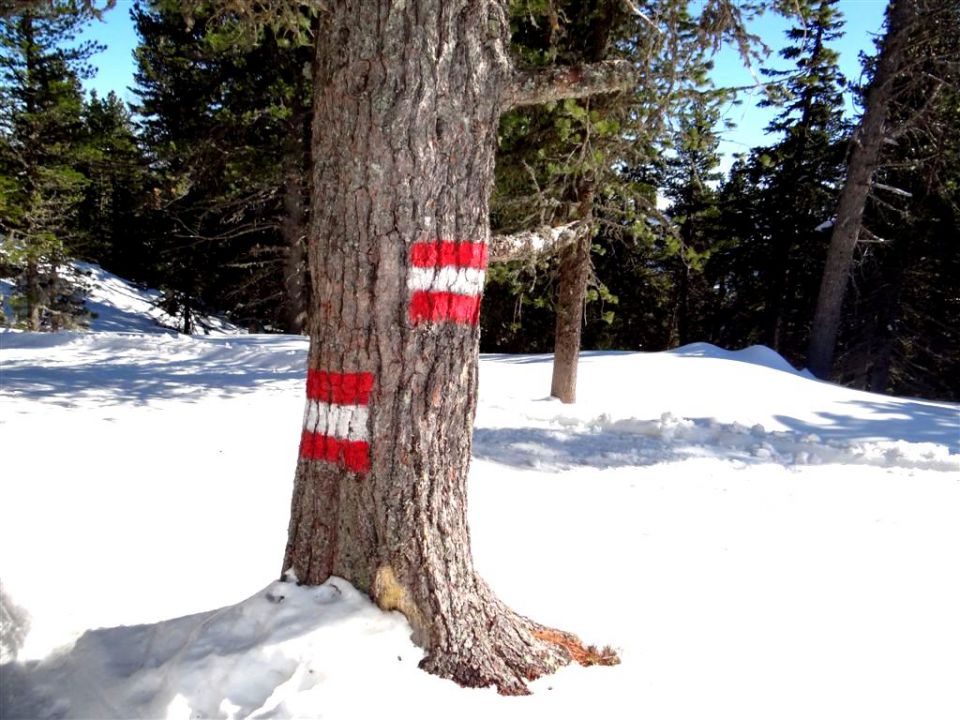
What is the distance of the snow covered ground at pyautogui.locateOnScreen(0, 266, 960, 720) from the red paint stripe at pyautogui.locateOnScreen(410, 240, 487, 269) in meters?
1.25

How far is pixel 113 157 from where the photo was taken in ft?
56.0

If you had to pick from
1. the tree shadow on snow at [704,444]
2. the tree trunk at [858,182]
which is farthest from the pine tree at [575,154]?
the tree trunk at [858,182]

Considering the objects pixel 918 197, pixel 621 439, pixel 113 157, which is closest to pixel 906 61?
pixel 918 197

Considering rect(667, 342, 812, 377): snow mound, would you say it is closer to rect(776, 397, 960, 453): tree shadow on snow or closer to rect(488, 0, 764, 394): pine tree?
rect(776, 397, 960, 453): tree shadow on snow

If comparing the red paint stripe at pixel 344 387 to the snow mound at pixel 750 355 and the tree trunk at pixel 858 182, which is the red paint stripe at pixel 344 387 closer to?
the snow mound at pixel 750 355

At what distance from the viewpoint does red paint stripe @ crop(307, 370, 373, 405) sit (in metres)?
2.26

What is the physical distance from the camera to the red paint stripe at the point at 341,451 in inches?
89.9

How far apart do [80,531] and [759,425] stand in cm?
702

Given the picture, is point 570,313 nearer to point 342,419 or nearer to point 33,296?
point 342,419

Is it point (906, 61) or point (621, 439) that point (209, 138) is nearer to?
point (621, 439)

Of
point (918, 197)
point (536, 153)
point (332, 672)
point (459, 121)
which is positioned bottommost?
point (332, 672)

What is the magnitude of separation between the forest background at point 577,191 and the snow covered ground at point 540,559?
1939 mm

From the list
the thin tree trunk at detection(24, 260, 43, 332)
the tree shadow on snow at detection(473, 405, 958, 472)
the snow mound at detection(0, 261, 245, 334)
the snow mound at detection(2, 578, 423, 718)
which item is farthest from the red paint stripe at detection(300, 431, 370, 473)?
the snow mound at detection(0, 261, 245, 334)

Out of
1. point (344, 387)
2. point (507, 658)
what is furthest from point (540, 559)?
point (344, 387)
